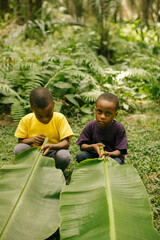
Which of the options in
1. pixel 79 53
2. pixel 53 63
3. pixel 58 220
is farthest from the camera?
pixel 79 53

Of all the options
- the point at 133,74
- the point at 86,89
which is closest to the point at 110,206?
the point at 86,89

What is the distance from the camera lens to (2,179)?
1.80 metres

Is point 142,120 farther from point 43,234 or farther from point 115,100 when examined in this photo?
point 43,234

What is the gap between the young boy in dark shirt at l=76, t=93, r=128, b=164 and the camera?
2.21 m

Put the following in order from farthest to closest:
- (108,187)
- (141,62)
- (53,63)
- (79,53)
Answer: (141,62), (79,53), (53,63), (108,187)

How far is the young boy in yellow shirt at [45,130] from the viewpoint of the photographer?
215 centimetres

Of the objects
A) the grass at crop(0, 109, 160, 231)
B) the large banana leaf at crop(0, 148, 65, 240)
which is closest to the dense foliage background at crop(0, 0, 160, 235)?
the grass at crop(0, 109, 160, 231)

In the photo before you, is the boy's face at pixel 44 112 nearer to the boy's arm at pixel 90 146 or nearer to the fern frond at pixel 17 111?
the boy's arm at pixel 90 146

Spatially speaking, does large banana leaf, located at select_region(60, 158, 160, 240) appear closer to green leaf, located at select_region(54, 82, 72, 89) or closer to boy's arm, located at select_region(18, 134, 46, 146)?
boy's arm, located at select_region(18, 134, 46, 146)

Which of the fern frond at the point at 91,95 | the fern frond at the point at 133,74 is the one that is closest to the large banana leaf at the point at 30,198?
the fern frond at the point at 91,95

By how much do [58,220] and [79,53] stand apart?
4.13 meters

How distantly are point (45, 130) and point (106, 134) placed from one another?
2.32ft

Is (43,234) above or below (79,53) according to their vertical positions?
below

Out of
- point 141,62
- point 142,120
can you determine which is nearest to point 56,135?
point 142,120
